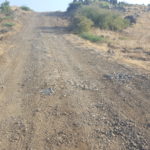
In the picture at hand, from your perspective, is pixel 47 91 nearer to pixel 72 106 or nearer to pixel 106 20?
pixel 72 106

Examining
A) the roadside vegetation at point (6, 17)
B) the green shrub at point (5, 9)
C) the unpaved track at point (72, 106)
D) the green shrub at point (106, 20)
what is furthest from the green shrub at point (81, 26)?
the green shrub at point (5, 9)

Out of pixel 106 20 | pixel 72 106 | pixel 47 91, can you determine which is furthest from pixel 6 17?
pixel 72 106

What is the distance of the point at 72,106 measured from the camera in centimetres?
1095

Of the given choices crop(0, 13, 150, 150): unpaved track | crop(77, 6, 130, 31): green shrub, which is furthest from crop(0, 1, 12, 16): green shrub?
crop(0, 13, 150, 150): unpaved track

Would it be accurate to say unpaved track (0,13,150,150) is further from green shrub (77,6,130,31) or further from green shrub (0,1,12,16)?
green shrub (0,1,12,16)

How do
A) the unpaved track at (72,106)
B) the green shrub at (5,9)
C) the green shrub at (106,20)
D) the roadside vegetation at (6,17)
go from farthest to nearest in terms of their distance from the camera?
the green shrub at (5,9) < the roadside vegetation at (6,17) < the green shrub at (106,20) < the unpaved track at (72,106)

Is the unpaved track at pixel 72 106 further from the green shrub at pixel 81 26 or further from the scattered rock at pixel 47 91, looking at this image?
the green shrub at pixel 81 26

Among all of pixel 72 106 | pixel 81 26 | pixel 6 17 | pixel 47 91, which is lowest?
pixel 6 17

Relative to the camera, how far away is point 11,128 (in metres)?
9.40

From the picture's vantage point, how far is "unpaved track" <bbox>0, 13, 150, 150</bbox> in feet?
27.9

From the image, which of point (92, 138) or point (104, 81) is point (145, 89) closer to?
point (104, 81)

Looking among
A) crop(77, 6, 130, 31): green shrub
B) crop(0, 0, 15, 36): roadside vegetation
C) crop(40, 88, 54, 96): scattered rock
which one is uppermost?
crop(40, 88, 54, 96): scattered rock

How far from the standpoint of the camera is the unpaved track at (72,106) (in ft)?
27.9

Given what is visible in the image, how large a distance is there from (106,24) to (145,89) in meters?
23.6
